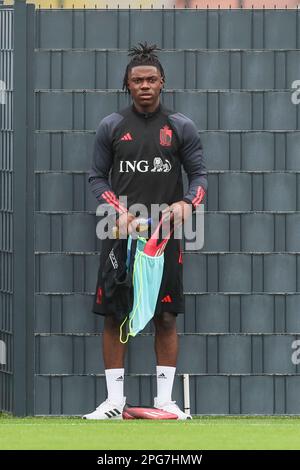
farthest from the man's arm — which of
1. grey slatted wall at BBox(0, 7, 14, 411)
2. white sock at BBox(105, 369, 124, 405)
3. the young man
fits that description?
white sock at BBox(105, 369, 124, 405)

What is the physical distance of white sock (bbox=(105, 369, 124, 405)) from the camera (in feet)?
38.0

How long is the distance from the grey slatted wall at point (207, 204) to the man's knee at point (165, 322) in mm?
317

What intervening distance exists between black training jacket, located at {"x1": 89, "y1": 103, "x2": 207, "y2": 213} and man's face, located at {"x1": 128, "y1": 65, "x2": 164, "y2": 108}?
0.26 feet

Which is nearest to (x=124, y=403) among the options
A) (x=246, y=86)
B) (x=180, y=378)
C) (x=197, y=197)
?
(x=180, y=378)

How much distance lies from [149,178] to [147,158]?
0.12 metres

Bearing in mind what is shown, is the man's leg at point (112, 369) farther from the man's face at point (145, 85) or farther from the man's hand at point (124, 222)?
the man's face at point (145, 85)

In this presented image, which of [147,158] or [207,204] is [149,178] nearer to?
[147,158]

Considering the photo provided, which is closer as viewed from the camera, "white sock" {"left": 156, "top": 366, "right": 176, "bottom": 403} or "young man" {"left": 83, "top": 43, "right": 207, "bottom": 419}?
"young man" {"left": 83, "top": 43, "right": 207, "bottom": 419}

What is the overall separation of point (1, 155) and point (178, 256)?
54.2 inches

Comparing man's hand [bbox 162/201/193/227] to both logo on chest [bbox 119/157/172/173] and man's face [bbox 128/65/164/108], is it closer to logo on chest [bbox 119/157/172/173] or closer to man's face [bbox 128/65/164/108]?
logo on chest [bbox 119/157/172/173]

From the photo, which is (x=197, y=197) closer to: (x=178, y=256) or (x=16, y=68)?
(x=178, y=256)

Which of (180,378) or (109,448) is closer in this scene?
(109,448)

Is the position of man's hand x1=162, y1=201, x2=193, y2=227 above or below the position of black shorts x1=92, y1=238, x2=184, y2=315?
above
